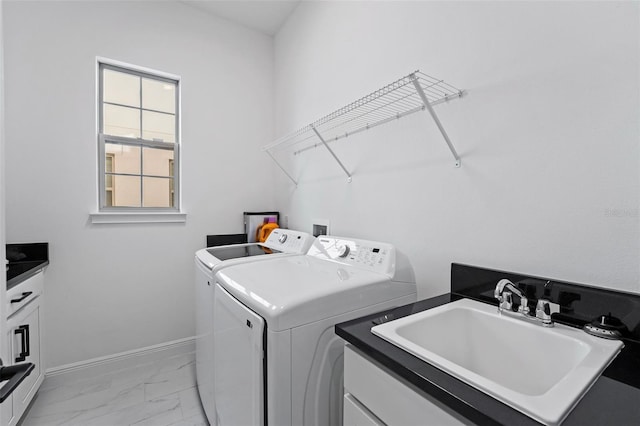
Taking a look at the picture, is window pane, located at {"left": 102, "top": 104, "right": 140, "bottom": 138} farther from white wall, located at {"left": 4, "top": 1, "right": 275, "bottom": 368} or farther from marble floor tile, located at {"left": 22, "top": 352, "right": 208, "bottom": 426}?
marble floor tile, located at {"left": 22, "top": 352, "right": 208, "bottom": 426}

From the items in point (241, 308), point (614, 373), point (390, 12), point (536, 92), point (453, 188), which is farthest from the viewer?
point (390, 12)

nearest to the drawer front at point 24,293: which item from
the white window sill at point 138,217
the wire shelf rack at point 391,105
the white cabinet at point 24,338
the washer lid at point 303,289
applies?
the white cabinet at point 24,338

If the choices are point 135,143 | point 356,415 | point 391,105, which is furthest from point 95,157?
point 356,415

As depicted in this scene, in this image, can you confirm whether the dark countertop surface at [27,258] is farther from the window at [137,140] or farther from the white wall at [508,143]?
the white wall at [508,143]

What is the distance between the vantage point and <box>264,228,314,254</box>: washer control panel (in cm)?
189

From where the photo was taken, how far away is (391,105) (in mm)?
1478

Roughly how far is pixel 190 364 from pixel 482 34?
2919 mm

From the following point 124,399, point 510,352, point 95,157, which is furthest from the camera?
point 95,157

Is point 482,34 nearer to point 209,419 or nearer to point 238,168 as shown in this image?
point 238,168

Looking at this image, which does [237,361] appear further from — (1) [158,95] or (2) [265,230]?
(1) [158,95]

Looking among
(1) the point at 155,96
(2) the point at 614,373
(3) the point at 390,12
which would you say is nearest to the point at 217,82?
(1) the point at 155,96

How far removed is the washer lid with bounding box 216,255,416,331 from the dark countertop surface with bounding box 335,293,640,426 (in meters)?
0.25

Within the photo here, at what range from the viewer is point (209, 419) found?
1.64 metres

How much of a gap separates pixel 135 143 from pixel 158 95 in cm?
48
